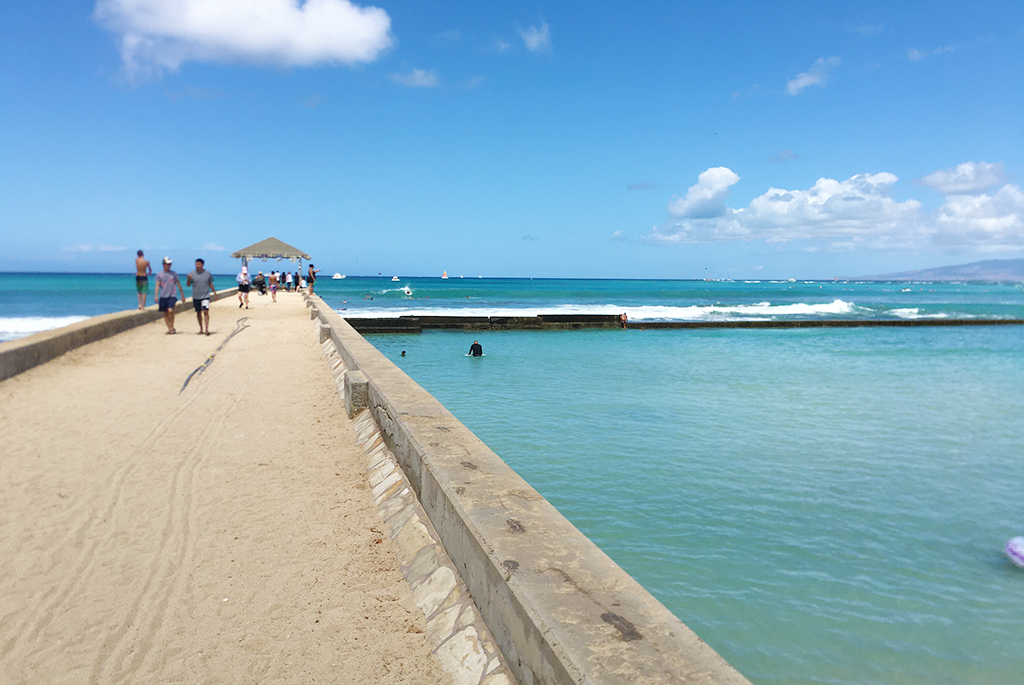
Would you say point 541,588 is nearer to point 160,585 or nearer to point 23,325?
point 160,585

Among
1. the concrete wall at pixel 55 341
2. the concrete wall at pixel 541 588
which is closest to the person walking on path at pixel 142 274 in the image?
the concrete wall at pixel 55 341

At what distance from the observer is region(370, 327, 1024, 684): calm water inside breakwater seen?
4.45m

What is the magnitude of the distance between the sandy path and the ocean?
243 cm

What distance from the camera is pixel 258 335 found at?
1530cm

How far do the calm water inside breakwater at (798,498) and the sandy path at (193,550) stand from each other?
2453 mm

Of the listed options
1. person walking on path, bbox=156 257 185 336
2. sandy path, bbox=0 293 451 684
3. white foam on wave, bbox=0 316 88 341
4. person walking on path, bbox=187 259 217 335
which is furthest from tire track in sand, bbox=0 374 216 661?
white foam on wave, bbox=0 316 88 341

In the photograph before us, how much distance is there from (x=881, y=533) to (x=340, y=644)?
18.3 feet

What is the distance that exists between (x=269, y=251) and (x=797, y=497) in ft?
101

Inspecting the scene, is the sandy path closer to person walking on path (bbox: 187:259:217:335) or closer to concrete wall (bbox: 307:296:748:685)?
concrete wall (bbox: 307:296:748:685)

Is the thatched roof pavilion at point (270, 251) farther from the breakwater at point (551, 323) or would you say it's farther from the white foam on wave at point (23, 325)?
the white foam on wave at point (23, 325)

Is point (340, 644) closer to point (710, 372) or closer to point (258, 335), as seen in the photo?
point (258, 335)

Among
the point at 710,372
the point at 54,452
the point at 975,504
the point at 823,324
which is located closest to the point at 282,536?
the point at 54,452

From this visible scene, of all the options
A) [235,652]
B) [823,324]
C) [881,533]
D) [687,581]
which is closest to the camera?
[235,652]

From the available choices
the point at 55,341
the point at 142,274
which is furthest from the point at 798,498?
the point at 142,274
